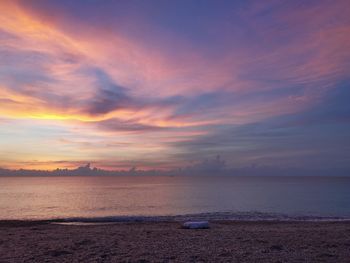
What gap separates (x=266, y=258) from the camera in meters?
11.8

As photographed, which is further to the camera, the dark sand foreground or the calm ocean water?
the calm ocean water

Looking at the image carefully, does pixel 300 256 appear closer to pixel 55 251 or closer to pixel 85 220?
pixel 55 251

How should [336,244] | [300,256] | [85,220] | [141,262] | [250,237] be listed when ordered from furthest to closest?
[85,220] → [250,237] → [336,244] → [300,256] → [141,262]

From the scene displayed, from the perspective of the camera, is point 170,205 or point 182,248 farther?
point 170,205

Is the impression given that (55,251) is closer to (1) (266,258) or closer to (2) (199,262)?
(2) (199,262)

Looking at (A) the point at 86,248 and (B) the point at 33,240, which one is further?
(B) the point at 33,240

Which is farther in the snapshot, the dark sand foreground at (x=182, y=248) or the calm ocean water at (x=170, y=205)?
the calm ocean water at (x=170, y=205)

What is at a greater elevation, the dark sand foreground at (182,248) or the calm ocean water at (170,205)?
the dark sand foreground at (182,248)

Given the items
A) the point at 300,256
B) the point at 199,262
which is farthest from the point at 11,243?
the point at 300,256

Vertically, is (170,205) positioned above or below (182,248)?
below

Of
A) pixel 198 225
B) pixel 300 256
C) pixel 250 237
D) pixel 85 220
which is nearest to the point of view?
pixel 300 256

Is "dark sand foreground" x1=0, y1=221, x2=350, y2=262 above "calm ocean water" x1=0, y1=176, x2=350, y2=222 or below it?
above

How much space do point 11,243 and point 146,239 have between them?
5.82 metres

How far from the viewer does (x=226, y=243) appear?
14805 millimetres
